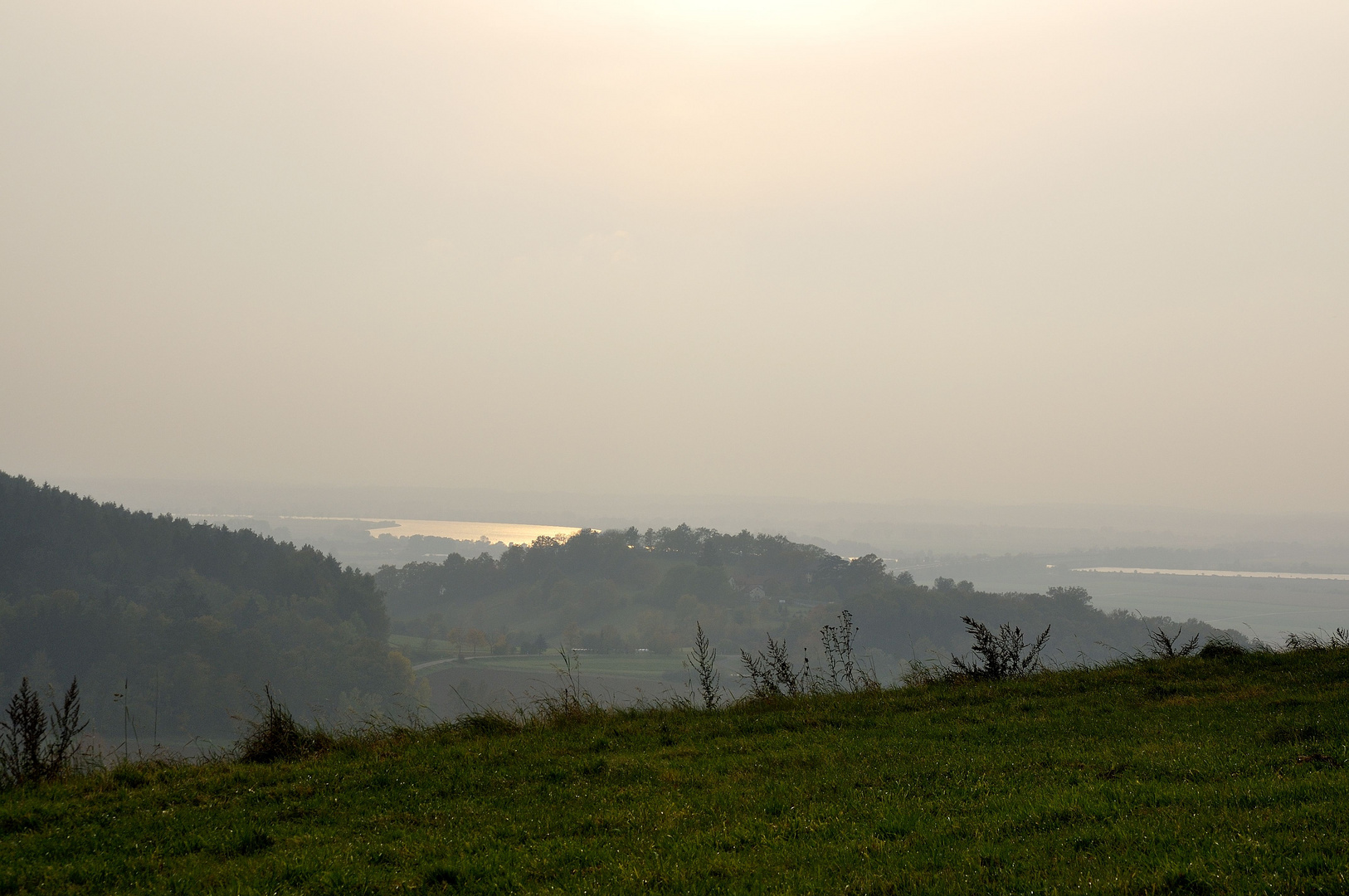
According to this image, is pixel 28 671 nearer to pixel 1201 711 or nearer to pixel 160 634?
pixel 160 634

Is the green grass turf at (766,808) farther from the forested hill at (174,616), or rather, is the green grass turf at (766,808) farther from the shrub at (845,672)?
the forested hill at (174,616)

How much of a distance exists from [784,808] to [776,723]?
14.3 ft

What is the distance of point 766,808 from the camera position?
840cm

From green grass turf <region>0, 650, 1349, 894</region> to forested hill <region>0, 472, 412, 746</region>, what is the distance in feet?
403

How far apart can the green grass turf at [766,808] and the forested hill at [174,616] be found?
403ft

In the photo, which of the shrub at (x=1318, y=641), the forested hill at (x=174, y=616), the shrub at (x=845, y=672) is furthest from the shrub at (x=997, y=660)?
the forested hill at (x=174, y=616)

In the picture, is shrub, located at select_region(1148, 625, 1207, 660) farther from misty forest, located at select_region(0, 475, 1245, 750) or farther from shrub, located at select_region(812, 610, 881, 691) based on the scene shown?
misty forest, located at select_region(0, 475, 1245, 750)

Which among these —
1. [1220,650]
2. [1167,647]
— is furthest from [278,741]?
[1220,650]

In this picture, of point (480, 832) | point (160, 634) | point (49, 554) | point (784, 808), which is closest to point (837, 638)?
point (784, 808)

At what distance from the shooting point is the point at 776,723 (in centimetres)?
1266

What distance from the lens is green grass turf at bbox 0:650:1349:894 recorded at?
642cm

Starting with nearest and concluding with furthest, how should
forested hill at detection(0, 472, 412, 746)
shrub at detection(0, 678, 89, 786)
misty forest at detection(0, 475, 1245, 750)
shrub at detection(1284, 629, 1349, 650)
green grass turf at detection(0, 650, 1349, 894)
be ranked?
green grass turf at detection(0, 650, 1349, 894)
shrub at detection(0, 678, 89, 786)
shrub at detection(1284, 629, 1349, 650)
forested hill at detection(0, 472, 412, 746)
misty forest at detection(0, 475, 1245, 750)

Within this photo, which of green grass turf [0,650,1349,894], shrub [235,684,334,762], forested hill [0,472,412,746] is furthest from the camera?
forested hill [0,472,412,746]

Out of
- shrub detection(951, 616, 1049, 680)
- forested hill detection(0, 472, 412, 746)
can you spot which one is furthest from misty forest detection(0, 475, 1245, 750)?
shrub detection(951, 616, 1049, 680)
